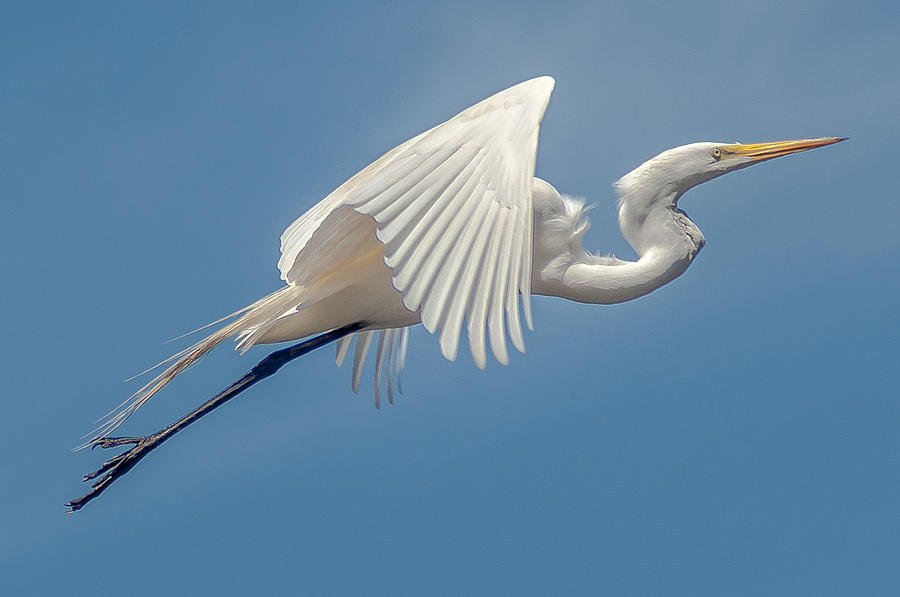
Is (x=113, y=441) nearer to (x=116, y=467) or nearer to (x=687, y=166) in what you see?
(x=116, y=467)

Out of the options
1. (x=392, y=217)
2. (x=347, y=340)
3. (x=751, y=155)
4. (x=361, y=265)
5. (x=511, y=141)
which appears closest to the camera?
(x=392, y=217)

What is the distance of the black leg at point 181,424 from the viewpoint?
7387 millimetres

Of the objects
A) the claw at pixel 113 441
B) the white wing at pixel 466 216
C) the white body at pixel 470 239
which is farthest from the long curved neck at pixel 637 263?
the claw at pixel 113 441

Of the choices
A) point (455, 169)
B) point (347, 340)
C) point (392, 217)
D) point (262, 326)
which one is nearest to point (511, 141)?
point (455, 169)

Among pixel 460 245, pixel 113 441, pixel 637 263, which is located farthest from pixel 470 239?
pixel 113 441

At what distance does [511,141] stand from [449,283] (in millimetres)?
887

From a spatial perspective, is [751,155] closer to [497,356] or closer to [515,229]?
[515,229]

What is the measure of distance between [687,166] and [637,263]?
2.16 ft

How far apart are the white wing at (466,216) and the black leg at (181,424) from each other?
1262mm

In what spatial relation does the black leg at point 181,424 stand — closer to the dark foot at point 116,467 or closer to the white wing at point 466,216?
the dark foot at point 116,467

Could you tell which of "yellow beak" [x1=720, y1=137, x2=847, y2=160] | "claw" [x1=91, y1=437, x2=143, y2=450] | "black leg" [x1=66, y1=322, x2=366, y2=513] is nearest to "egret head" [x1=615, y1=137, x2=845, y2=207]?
"yellow beak" [x1=720, y1=137, x2=847, y2=160]

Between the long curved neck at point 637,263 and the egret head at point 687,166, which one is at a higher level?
the egret head at point 687,166

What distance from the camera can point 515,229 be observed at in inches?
229

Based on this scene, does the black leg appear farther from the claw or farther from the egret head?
the egret head
